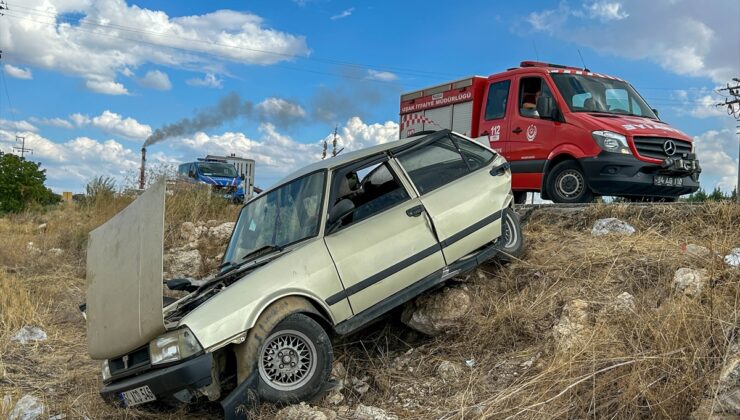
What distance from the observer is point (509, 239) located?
19.7 ft

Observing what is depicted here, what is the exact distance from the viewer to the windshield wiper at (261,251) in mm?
4807

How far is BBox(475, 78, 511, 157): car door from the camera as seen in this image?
9070 mm

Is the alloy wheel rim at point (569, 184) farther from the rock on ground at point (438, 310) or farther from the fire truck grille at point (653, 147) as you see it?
the rock on ground at point (438, 310)

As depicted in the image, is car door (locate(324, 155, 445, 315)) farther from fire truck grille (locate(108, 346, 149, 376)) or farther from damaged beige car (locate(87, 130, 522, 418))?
fire truck grille (locate(108, 346, 149, 376))

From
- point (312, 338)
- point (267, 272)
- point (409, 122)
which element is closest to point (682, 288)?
point (312, 338)

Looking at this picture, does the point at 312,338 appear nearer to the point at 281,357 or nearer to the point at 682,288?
the point at 281,357

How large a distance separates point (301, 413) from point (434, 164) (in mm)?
2646

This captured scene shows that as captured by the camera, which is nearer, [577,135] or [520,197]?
[577,135]

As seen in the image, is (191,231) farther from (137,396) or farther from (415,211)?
(137,396)

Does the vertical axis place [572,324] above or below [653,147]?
below

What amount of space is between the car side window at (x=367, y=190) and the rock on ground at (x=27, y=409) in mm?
2735

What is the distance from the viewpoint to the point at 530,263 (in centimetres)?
582

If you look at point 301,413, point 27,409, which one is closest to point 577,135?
point 301,413

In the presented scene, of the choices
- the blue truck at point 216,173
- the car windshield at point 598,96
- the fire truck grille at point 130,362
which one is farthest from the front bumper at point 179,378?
the blue truck at point 216,173
